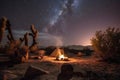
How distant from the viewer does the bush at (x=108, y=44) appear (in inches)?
654

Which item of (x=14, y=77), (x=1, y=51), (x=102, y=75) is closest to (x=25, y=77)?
(x=14, y=77)

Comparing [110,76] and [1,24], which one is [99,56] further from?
[1,24]

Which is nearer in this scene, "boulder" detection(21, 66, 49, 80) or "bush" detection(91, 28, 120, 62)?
"boulder" detection(21, 66, 49, 80)

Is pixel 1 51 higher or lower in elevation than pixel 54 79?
higher

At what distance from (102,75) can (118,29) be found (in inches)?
308

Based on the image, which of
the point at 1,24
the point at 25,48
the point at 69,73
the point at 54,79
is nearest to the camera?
the point at 69,73

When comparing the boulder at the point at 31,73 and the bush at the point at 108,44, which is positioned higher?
the bush at the point at 108,44

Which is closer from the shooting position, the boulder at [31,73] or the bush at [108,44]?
the boulder at [31,73]

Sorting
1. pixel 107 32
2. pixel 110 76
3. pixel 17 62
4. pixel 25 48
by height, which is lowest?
pixel 110 76

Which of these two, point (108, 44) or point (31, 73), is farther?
point (108, 44)

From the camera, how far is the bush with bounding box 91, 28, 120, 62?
1661 centimetres

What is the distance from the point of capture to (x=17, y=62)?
15.0 m

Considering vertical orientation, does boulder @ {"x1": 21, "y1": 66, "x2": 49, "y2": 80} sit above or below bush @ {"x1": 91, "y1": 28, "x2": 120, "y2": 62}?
below

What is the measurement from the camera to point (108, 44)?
687 inches
